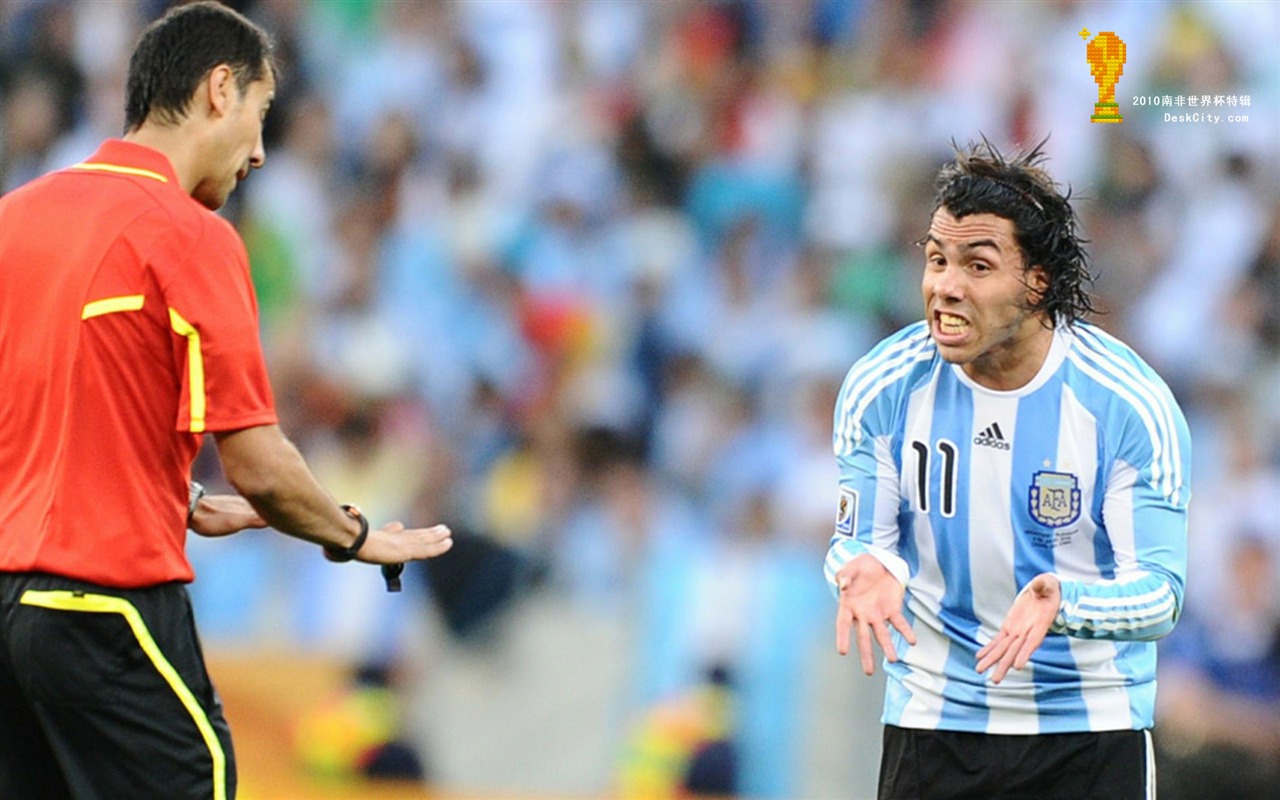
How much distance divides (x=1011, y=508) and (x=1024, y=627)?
550 mm

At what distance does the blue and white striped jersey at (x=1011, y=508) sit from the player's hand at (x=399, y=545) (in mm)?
989

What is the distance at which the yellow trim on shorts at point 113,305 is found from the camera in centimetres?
433

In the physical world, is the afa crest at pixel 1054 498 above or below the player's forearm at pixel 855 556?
above

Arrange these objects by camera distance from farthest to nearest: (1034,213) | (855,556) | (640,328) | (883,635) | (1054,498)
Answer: (640,328) → (1034,213) → (1054,498) → (855,556) → (883,635)

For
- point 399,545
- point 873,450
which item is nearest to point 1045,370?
point 873,450

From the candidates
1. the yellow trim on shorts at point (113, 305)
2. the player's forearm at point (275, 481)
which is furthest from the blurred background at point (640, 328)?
the yellow trim on shorts at point (113, 305)

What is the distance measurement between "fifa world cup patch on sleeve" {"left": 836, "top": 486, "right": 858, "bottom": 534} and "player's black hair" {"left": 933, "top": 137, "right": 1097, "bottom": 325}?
0.67 meters

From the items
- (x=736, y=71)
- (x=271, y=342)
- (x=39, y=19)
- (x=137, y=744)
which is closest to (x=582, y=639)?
(x=271, y=342)

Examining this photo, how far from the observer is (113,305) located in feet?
14.2

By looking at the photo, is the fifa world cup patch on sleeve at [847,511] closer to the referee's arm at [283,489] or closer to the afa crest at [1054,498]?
the afa crest at [1054,498]

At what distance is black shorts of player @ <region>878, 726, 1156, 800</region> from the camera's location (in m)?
4.90

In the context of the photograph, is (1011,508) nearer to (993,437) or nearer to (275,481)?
(993,437)

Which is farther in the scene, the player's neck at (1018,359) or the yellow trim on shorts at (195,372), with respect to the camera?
the player's neck at (1018,359)

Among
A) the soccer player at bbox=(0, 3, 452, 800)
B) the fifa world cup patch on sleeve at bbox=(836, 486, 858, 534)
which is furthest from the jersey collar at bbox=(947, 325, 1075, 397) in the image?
the soccer player at bbox=(0, 3, 452, 800)
